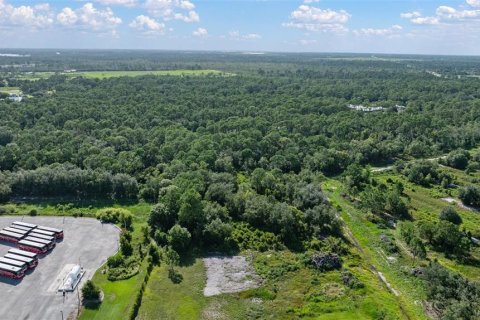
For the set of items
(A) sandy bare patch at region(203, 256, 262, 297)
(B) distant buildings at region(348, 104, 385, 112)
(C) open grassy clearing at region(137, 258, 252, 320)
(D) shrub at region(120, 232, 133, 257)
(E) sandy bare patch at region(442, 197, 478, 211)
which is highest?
(B) distant buildings at region(348, 104, 385, 112)

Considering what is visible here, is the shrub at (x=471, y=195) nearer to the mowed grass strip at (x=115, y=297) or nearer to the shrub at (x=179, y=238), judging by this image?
the shrub at (x=179, y=238)

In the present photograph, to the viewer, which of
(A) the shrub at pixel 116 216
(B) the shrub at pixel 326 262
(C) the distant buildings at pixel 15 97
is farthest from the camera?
(C) the distant buildings at pixel 15 97

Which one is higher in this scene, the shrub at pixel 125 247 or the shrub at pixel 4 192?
the shrub at pixel 4 192

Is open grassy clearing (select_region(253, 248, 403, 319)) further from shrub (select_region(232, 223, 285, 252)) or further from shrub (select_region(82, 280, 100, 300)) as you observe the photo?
shrub (select_region(82, 280, 100, 300))

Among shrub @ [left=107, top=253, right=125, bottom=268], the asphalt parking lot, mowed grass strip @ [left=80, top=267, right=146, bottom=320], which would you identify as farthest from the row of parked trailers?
shrub @ [left=107, top=253, right=125, bottom=268]

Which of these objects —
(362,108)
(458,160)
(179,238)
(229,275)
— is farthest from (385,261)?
(362,108)

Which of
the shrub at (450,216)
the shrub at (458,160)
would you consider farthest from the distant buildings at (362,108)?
the shrub at (450,216)

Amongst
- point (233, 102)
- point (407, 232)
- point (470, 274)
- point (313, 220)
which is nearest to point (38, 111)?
point (233, 102)

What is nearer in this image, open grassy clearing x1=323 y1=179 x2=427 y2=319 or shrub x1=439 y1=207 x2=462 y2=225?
open grassy clearing x1=323 y1=179 x2=427 y2=319
